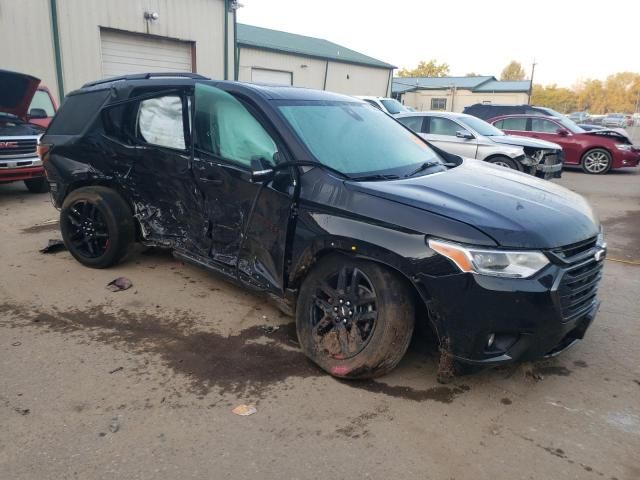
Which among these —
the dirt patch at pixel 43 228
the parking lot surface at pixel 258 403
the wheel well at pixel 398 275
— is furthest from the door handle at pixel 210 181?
the dirt patch at pixel 43 228

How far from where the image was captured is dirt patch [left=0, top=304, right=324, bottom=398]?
3.17 meters

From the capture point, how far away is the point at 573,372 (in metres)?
3.33

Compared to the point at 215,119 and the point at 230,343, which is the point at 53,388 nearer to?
the point at 230,343

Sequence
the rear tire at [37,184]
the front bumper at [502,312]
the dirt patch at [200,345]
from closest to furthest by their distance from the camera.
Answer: the front bumper at [502,312] < the dirt patch at [200,345] < the rear tire at [37,184]

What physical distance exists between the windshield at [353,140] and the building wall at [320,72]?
1904 centimetres

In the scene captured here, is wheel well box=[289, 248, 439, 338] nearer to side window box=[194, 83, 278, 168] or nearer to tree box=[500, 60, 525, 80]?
side window box=[194, 83, 278, 168]

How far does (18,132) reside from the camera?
8.31 metres

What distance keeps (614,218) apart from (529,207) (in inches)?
253

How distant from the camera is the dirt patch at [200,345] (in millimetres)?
3170

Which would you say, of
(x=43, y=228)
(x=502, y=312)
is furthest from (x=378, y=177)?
(x=43, y=228)

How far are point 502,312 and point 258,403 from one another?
1454 mm

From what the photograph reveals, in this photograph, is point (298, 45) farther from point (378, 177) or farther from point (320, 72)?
point (378, 177)

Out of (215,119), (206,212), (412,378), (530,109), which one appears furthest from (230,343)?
(530,109)

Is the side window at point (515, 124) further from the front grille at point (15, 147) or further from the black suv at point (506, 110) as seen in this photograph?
the front grille at point (15, 147)
